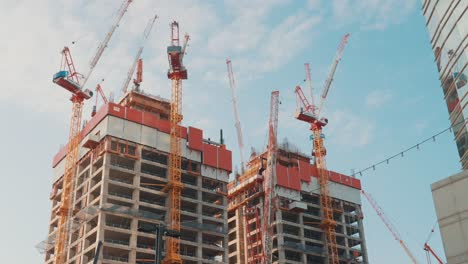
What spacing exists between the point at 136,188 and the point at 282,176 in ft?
143

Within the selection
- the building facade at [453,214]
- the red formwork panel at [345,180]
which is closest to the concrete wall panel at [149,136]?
the red formwork panel at [345,180]

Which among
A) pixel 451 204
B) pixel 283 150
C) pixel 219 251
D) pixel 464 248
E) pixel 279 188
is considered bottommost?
pixel 464 248

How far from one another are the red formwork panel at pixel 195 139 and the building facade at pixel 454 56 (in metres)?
81.3

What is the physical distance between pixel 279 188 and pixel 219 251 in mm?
28371

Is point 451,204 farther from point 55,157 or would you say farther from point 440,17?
point 55,157

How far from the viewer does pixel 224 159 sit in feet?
451

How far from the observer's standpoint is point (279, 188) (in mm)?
146250

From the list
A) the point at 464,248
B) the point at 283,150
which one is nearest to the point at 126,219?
the point at 283,150

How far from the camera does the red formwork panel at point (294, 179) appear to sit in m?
149

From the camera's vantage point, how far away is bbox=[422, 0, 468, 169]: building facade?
5034 centimetres

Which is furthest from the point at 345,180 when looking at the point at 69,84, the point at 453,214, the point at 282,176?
the point at 453,214

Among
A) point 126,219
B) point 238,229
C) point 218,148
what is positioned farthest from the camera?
point 238,229

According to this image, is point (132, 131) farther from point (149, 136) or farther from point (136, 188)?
point (136, 188)

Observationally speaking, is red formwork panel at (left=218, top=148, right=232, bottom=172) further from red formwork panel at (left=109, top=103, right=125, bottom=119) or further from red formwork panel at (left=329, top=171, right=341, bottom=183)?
red formwork panel at (left=329, top=171, right=341, bottom=183)
